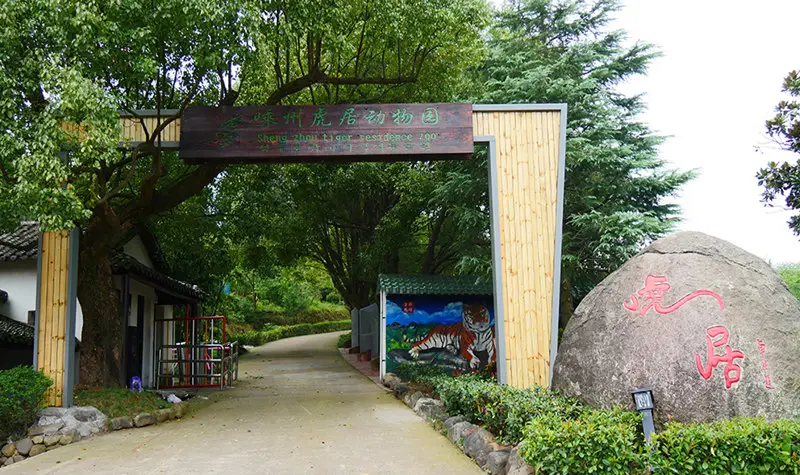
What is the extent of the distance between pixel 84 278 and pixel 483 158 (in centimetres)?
791

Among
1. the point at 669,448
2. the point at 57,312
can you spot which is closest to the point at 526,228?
the point at 669,448

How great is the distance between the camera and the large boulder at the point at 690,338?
5.54m

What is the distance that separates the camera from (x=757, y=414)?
5.45m

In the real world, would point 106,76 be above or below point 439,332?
above

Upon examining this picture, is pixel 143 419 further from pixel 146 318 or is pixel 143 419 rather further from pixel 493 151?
pixel 146 318

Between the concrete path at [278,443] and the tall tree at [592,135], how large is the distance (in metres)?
4.73

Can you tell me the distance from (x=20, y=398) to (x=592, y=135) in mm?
11262

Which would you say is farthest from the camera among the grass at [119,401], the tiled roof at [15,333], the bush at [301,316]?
the bush at [301,316]

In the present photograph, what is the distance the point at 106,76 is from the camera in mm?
8141

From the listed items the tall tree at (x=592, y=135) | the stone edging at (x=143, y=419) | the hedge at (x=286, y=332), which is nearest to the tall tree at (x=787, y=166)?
the tall tree at (x=592, y=135)

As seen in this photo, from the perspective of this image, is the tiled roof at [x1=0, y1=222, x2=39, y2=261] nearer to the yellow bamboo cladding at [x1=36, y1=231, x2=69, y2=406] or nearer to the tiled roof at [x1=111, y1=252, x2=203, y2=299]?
the tiled roof at [x1=111, y1=252, x2=203, y2=299]

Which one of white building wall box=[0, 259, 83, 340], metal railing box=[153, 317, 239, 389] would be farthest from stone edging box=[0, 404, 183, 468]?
metal railing box=[153, 317, 239, 389]

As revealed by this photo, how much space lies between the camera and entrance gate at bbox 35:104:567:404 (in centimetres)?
916

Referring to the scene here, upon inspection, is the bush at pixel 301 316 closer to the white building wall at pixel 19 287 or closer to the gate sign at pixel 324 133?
the white building wall at pixel 19 287
